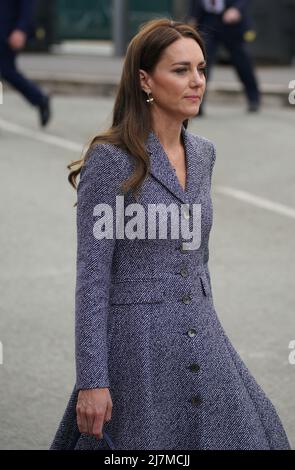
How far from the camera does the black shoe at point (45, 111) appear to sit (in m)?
13.4

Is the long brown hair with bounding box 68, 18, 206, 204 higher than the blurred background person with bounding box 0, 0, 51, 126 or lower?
higher

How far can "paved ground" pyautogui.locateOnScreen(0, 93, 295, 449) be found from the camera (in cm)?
630

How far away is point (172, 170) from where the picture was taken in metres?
4.05

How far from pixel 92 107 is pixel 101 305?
11.5 meters

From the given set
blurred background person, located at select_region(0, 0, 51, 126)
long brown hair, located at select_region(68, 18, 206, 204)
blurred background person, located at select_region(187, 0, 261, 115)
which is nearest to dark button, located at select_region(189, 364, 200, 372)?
long brown hair, located at select_region(68, 18, 206, 204)

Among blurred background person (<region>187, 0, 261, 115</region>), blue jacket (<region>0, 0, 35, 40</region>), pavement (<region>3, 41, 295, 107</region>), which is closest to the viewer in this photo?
blue jacket (<region>0, 0, 35, 40</region>)

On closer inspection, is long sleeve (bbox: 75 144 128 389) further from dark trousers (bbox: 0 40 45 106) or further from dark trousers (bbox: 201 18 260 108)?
dark trousers (bbox: 201 18 260 108)

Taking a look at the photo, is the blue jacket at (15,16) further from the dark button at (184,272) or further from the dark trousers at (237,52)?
the dark button at (184,272)

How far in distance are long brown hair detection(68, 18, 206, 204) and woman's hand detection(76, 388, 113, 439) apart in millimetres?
658

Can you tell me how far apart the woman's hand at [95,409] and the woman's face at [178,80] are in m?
0.83

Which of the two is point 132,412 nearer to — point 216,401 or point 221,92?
point 216,401

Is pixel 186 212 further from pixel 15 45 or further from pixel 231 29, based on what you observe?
pixel 231 29

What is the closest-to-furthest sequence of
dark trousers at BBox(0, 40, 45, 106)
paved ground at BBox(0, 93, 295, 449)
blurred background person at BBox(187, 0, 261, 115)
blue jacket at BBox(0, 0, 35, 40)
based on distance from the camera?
paved ground at BBox(0, 93, 295, 449) < blue jacket at BBox(0, 0, 35, 40) < dark trousers at BBox(0, 40, 45, 106) < blurred background person at BBox(187, 0, 261, 115)

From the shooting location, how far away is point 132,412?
399 centimetres
